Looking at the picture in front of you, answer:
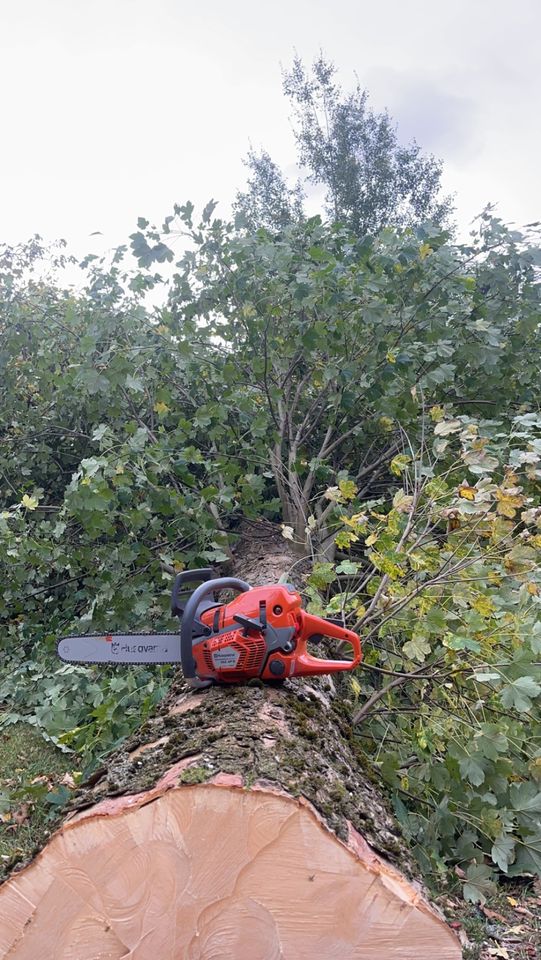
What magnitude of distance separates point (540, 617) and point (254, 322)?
2.18 m

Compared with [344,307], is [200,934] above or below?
below

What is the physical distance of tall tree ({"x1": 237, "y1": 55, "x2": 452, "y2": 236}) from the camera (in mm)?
19969

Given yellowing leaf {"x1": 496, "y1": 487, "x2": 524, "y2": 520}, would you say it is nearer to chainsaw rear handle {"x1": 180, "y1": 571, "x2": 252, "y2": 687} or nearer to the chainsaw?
the chainsaw

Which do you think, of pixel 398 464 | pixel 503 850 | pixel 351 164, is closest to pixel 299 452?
pixel 398 464

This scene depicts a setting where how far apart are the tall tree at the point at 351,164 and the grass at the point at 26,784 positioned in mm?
19065

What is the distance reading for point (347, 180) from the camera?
19.9 m

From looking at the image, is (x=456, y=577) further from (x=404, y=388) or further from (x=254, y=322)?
(x=254, y=322)

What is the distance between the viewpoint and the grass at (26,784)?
2406mm

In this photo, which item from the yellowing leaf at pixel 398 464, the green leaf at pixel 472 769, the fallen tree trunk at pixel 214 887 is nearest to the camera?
the fallen tree trunk at pixel 214 887

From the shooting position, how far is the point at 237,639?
1.77 metres

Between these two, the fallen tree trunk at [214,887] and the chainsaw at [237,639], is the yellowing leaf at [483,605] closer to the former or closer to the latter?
the chainsaw at [237,639]

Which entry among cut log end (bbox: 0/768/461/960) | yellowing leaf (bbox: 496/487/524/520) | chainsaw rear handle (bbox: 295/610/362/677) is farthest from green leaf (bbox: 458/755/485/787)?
cut log end (bbox: 0/768/461/960)

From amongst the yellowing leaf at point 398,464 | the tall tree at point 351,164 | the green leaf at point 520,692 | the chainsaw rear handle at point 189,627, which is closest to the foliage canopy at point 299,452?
the yellowing leaf at point 398,464

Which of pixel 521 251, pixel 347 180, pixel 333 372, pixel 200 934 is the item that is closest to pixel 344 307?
pixel 333 372
